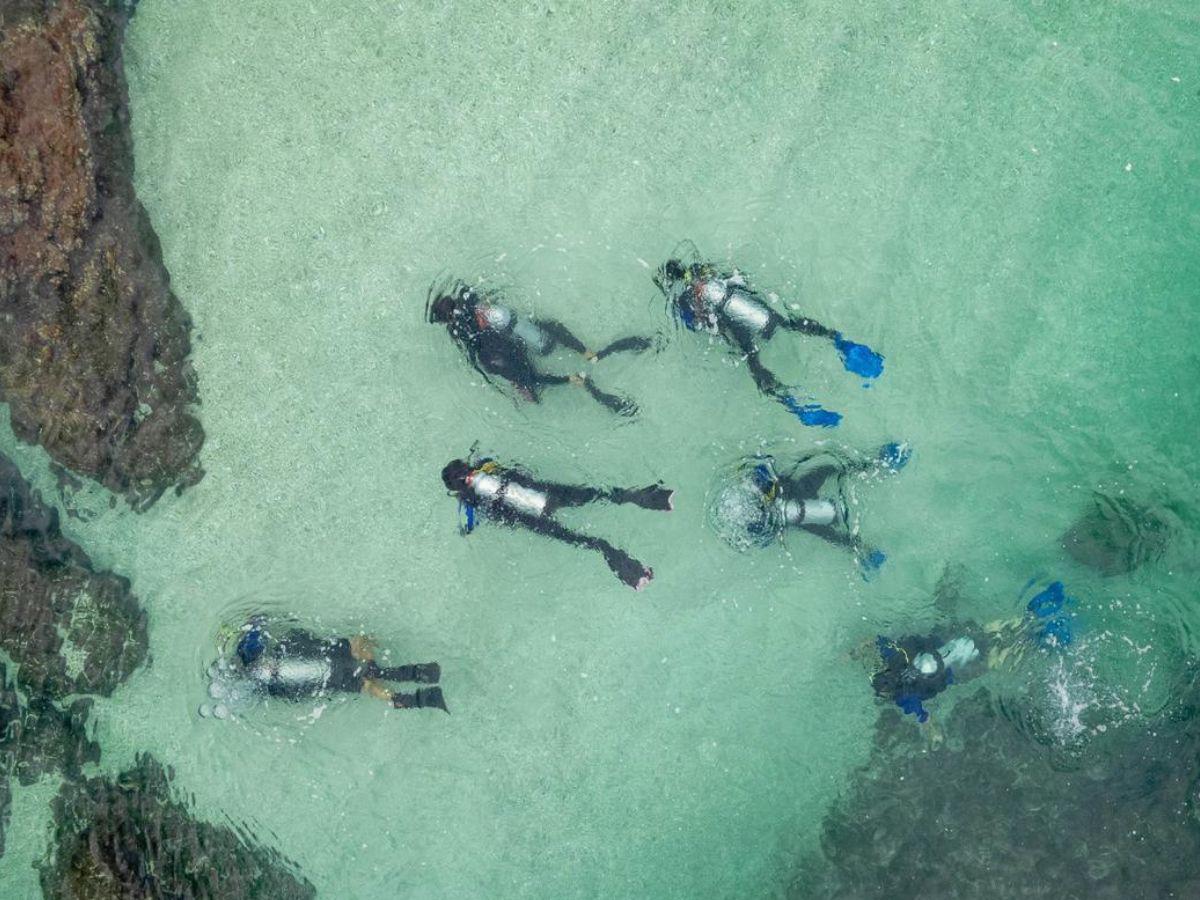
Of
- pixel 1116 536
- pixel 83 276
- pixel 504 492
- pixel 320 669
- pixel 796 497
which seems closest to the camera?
pixel 83 276

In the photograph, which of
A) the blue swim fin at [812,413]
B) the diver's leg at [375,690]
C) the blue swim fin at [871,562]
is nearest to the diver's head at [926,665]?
the blue swim fin at [871,562]

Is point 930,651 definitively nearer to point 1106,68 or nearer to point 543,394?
point 543,394

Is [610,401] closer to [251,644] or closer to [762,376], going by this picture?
[762,376]

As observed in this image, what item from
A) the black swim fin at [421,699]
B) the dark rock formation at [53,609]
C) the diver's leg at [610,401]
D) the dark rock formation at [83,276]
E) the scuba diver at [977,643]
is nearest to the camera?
the dark rock formation at [83,276]

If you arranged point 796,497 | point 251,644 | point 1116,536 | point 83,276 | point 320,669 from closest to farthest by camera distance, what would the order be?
point 83,276, point 320,669, point 251,644, point 796,497, point 1116,536

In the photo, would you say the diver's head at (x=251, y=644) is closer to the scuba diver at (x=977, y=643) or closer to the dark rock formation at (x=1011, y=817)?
the dark rock formation at (x=1011, y=817)

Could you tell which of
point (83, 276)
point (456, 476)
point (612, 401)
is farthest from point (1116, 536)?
point (83, 276)
